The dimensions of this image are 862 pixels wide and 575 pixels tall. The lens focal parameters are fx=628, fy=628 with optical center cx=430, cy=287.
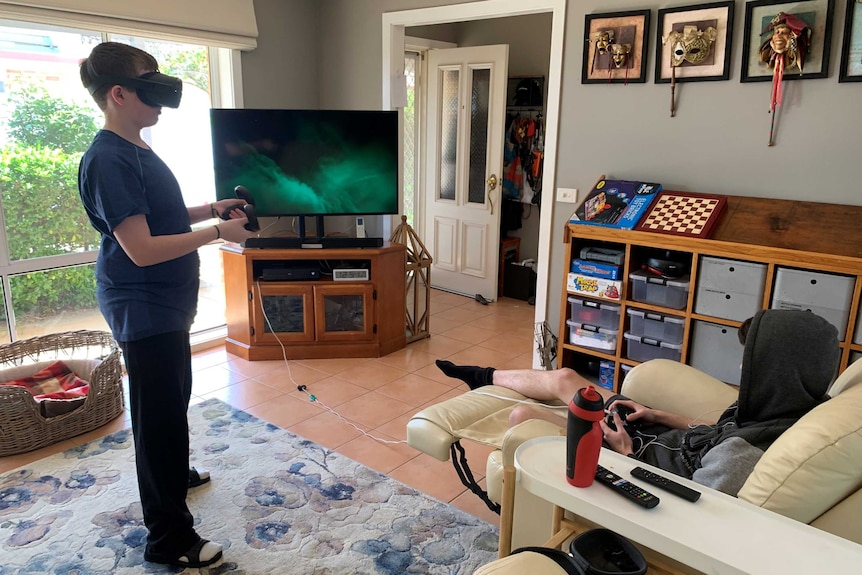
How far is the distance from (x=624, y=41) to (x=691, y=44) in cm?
35

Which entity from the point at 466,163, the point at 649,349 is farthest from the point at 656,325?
the point at 466,163

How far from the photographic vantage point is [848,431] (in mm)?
1289

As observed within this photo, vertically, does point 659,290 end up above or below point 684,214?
below

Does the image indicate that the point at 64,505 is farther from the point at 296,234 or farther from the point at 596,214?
the point at 596,214

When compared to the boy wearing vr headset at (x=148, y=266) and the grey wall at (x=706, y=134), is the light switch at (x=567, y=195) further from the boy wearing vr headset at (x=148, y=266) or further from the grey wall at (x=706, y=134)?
the boy wearing vr headset at (x=148, y=266)

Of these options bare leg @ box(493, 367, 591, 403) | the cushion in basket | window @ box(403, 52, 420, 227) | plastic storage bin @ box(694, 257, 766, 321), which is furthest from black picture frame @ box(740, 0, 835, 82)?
the cushion in basket

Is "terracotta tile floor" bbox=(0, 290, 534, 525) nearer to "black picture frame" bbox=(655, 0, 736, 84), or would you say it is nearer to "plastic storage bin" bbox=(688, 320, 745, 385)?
"plastic storage bin" bbox=(688, 320, 745, 385)

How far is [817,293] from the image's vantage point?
268 cm

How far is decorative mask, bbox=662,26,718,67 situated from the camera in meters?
2.98

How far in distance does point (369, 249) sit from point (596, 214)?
141 centimetres

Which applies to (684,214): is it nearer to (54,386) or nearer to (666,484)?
(666,484)

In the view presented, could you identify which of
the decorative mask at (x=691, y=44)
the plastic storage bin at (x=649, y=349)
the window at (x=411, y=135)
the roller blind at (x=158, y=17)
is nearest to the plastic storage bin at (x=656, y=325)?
the plastic storage bin at (x=649, y=349)

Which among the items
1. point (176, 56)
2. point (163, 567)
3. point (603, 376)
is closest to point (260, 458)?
point (163, 567)

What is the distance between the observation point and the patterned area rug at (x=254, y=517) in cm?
210
